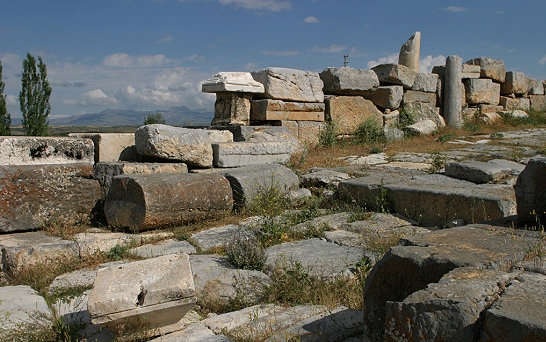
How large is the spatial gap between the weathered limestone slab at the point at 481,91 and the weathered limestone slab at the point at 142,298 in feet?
49.1

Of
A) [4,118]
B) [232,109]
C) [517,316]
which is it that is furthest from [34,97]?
[517,316]

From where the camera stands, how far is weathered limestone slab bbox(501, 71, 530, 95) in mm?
17953

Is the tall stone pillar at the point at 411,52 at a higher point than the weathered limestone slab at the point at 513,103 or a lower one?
higher

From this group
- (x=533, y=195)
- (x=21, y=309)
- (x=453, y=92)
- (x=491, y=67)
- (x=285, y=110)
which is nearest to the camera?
(x=533, y=195)

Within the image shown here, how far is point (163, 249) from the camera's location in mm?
5406

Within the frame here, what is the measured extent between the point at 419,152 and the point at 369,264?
7161mm

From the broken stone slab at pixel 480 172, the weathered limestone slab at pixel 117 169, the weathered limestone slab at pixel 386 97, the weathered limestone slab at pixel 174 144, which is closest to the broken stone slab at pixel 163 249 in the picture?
the weathered limestone slab at pixel 117 169

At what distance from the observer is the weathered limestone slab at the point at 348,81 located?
12562mm

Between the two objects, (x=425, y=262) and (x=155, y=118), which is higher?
(x=155, y=118)

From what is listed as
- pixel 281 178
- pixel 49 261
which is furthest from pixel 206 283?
pixel 281 178

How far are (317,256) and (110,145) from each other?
4172mm

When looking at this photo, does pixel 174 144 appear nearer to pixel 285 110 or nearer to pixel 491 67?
pixel 285 110

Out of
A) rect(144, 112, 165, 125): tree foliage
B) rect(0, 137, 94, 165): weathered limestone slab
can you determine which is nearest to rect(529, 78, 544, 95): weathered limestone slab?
rect(144, 112, 165, 125): tree foliage

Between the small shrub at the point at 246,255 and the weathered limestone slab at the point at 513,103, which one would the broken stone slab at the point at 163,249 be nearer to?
the small shrub at the point at 246,255
